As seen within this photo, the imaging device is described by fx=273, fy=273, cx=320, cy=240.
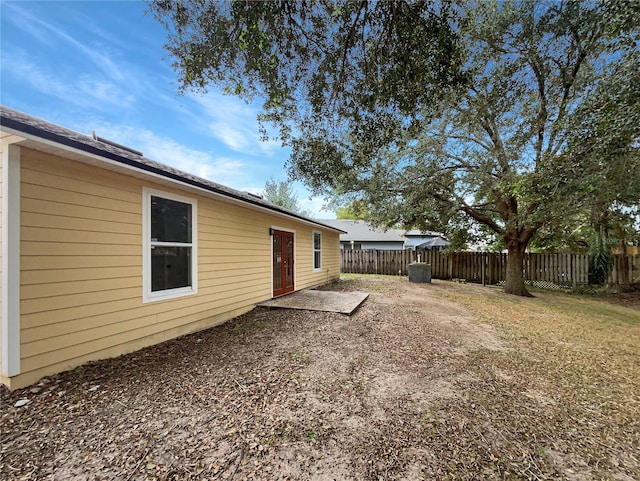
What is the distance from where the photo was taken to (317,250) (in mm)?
10891

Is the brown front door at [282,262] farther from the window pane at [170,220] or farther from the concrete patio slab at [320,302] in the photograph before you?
the window pane at [170,220]

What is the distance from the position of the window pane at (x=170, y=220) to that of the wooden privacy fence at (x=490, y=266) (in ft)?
40.8

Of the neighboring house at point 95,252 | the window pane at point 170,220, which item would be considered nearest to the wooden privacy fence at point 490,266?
the neighboring house at point 95,252

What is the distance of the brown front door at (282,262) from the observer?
766 centimetres

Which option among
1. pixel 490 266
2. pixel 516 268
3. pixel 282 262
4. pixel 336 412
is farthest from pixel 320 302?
pixel 490 266

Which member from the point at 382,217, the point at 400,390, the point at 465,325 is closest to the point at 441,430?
the point at 400,390

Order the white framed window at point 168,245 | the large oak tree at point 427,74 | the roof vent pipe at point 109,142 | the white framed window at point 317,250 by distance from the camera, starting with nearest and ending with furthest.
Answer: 1. the large oak tree at point 427,74
2. the white framed window at point 168,245
3. the roof vent pipe at point 109,142
4. the white framed window at point 317,250

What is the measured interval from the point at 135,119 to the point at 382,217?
29.3 ft

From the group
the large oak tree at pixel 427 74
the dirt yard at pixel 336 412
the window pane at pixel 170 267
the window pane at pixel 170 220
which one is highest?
the large oak tree at pixel 427 74

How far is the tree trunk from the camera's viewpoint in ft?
32.4

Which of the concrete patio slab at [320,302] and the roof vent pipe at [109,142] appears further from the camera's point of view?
the concrete patio slab at [320,302]

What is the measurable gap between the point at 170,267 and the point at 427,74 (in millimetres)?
4943

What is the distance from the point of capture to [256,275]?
675 cm

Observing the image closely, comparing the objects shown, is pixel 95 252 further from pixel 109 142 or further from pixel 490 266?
pixel 490 266
